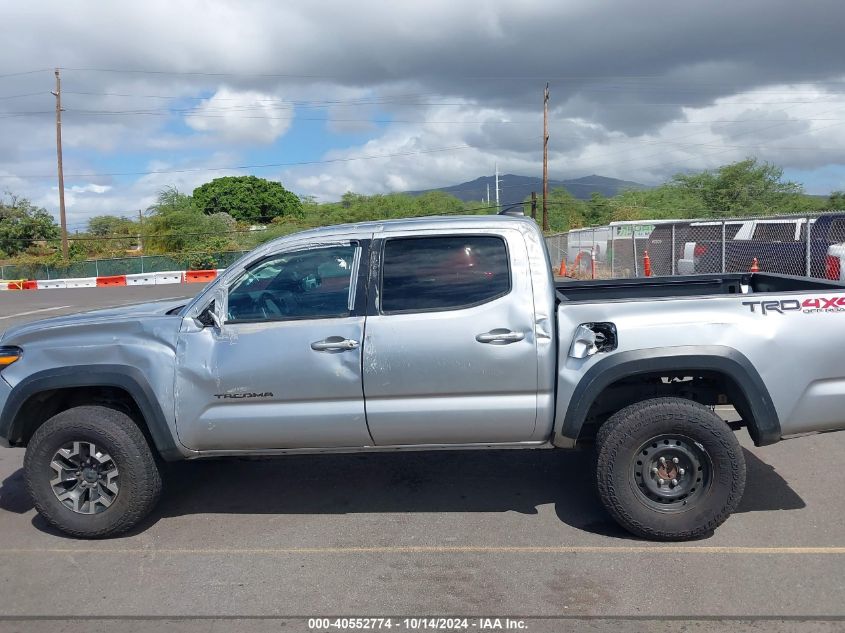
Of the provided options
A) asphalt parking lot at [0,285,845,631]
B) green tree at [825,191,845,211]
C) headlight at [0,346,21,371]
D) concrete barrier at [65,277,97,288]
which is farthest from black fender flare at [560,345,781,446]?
green tree at [825,191,845,211]

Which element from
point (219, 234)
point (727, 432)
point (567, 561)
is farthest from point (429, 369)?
point (219, 234)

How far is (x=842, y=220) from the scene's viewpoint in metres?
15.2

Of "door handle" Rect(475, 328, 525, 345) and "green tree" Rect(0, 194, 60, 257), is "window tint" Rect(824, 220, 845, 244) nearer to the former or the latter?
"door handle" Rect(475, 328, 525, 345)

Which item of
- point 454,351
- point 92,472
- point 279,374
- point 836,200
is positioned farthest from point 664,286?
point 836,200

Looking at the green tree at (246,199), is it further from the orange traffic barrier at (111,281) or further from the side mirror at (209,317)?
the side mirror at (209,317)

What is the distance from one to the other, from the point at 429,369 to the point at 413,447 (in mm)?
537

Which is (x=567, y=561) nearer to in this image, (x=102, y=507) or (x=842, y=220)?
(x=102, y=507)

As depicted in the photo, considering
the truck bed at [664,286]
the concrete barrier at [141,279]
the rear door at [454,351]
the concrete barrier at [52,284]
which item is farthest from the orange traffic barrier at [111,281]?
the rear door at [454,351]

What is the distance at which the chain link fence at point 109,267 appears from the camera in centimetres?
4731

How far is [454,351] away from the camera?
15.0 feet

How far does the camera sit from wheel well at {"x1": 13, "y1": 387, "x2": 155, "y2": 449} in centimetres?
498

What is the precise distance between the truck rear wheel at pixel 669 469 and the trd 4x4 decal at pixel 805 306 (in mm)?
668

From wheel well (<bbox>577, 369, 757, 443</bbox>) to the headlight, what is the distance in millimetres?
3491

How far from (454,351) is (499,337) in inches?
10.6
